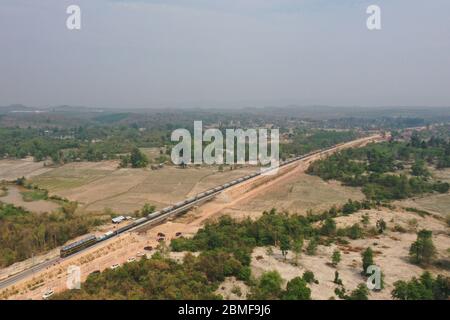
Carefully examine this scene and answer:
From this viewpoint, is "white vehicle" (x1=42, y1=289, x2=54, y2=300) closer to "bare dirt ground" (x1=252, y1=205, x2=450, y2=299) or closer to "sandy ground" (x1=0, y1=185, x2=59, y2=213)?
"bare dirt ground" (x1=252, y1=205, x2=450, y2=299)

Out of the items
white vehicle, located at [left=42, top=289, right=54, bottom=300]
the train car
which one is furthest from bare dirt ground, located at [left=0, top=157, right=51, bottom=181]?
white vehicle, located at [left=42, top=289, right=54, bottom=300]

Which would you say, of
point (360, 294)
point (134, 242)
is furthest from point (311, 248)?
point (134, 242)

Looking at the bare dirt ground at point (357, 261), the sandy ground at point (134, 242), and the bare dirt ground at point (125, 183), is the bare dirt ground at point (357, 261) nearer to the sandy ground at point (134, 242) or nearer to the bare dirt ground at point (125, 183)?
the sandy ground at point (134, 242)

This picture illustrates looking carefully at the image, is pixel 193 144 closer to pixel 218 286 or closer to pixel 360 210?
pixel 360 210

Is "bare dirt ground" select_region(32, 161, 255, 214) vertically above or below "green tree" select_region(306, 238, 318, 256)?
above

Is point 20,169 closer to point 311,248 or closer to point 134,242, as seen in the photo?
point 134,242

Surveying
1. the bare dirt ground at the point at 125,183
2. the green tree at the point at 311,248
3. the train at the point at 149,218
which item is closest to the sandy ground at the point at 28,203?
the bare dirt ground at the point at 125,183
